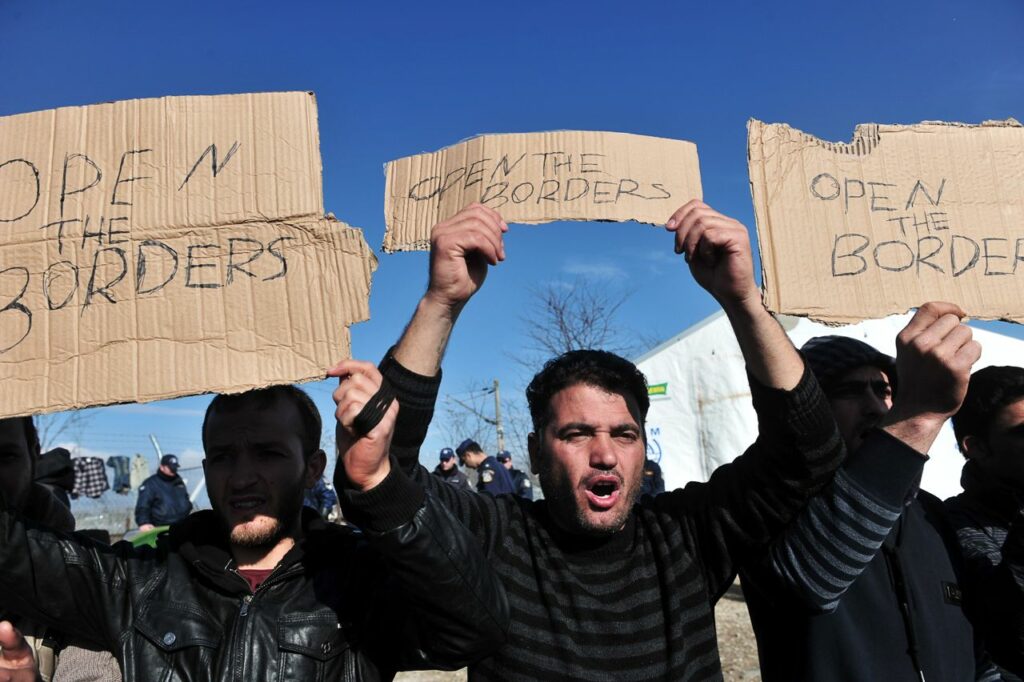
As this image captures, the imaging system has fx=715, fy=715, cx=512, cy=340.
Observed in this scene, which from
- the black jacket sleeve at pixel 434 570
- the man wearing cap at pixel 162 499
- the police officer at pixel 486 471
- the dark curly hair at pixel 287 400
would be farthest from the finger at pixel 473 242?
the man wearing cap at pixel 162 499

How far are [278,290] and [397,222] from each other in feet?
1.67

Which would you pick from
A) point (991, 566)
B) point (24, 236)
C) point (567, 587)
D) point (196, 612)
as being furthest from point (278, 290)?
point (991, 566)

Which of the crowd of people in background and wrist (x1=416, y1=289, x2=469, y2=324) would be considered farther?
wrist (x1=416, y1=289, x2=469, y2=324)

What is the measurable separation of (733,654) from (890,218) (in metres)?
6.06

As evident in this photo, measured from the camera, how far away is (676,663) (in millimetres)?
1719

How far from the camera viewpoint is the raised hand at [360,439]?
1.54 meters

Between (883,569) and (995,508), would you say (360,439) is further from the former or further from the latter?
(995,508)

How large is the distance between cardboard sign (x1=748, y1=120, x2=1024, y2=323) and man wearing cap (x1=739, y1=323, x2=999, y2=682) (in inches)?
5.2

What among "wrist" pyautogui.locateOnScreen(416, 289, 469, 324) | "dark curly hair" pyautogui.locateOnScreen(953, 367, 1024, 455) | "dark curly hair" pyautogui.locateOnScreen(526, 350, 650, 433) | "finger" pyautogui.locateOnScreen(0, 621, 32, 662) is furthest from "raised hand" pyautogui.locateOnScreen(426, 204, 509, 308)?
"dark curly hair" pyautogui.locateOnScreen(953, 367, 1024, 455)

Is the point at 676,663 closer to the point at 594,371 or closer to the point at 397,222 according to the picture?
the point at 594,371

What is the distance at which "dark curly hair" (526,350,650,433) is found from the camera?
207 centimetres

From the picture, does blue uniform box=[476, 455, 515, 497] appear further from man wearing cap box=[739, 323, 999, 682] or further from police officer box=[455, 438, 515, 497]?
man wearing cap box=[739, 323, 999, 682]

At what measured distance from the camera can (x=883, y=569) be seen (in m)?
1.96

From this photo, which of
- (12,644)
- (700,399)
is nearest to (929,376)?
(12,644)
